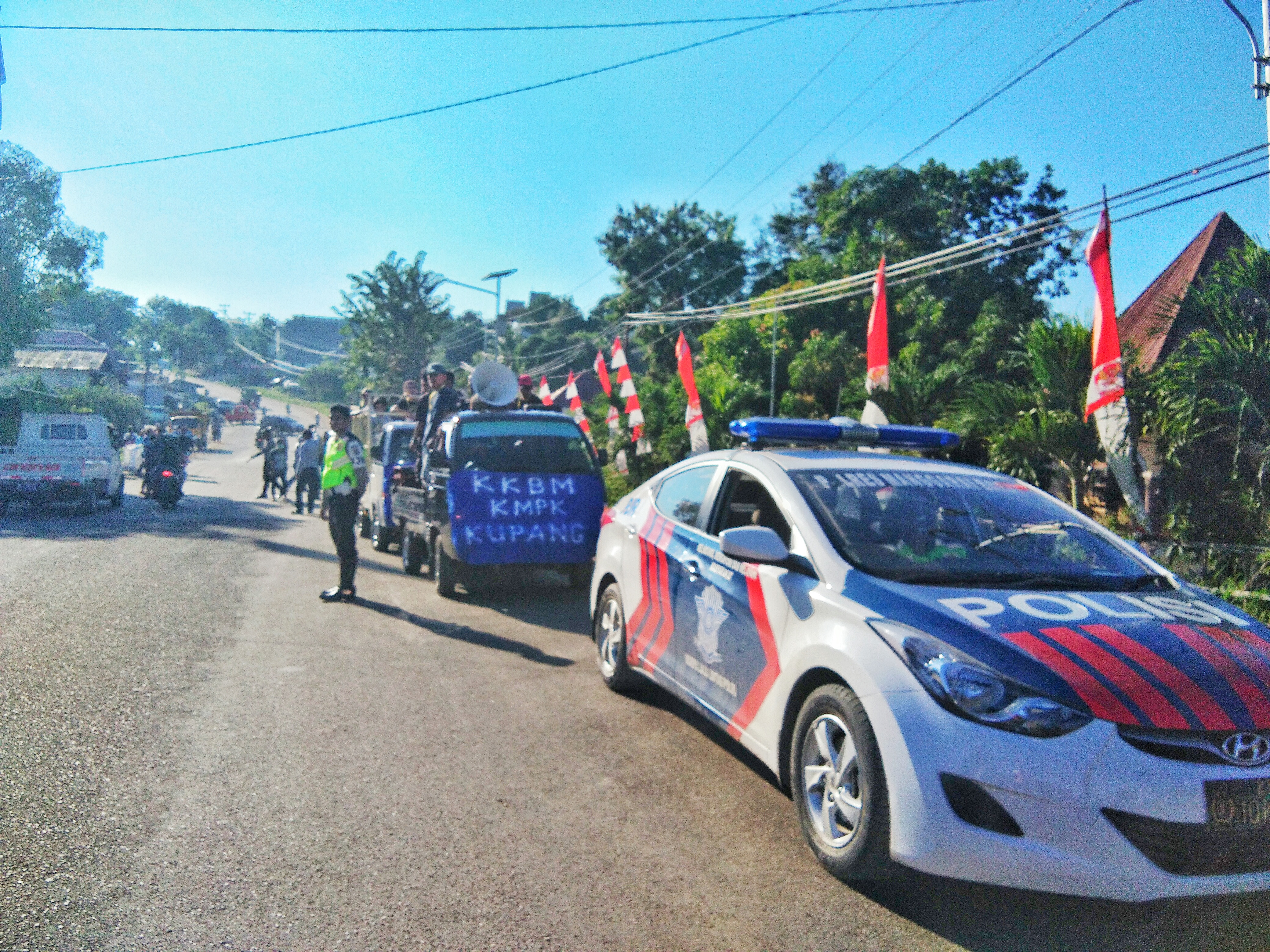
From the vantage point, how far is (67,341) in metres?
75.5

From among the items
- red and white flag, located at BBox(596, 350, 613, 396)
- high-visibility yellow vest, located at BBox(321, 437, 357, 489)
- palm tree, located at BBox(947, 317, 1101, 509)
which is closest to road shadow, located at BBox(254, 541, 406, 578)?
high-visibility yellow vest, located at BBox(321, 437, 357, 489)

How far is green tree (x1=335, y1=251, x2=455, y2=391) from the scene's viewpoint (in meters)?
56.5

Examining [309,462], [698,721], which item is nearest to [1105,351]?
[698,721]

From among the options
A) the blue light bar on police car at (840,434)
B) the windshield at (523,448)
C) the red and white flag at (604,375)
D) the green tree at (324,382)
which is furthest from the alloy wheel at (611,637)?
the green tree at (324,382)

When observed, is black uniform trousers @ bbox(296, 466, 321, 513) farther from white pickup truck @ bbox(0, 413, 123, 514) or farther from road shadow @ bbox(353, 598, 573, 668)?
road shadow @ bbox(353, 598, 573, 668)

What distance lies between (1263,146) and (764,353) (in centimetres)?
1635

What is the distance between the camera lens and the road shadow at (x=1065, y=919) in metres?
3.28

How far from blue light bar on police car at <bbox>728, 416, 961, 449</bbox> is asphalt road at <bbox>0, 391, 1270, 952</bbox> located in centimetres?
167

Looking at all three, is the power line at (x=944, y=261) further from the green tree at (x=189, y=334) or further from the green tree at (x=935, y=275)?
the green tree at (x=189, y=334)

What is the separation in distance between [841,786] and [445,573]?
6.93m

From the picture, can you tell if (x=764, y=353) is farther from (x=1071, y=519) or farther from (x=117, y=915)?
(x=117, y=915)

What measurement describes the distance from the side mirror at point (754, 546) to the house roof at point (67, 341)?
258 ft

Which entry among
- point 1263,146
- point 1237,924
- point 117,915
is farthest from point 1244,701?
point 1263,146

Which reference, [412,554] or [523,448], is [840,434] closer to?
[523,448]
